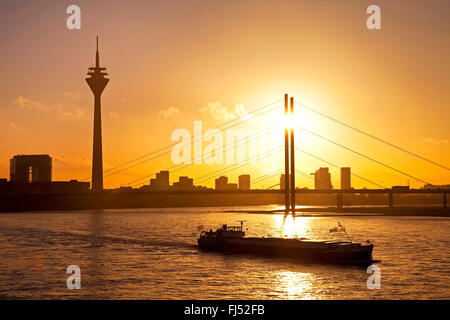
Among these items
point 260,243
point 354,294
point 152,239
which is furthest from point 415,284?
point 152,239

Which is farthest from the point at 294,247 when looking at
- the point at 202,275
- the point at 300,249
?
the point at 202,275

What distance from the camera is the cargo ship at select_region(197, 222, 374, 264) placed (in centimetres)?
6488

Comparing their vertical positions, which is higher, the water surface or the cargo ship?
the cargo ship

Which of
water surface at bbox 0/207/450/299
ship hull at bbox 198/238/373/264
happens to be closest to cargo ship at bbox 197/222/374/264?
ship hull at bbox 198/238/373/264

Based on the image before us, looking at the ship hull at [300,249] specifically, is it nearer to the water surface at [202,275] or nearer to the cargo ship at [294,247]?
the cargo ship at [294,247]

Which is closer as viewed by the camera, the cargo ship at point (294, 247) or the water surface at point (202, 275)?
the water surface at point (202, 275)

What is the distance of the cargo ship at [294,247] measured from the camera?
6488cm

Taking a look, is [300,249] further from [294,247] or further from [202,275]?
[202,275]

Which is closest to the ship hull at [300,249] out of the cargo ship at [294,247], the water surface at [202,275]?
the cargo ship at [294,247]

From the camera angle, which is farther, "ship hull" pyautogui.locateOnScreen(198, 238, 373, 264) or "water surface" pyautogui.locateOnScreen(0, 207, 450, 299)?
"ship hull" pyautogui.locateOnScreen(198, 238, 373, 264)

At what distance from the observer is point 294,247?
71.1 m

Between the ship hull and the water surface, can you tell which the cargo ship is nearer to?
the ship hull

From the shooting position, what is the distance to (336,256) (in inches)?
2564

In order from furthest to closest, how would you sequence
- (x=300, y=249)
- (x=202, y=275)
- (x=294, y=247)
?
(x=294, y=247) → (x=300, y=249) → (x=202, y=275)
